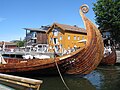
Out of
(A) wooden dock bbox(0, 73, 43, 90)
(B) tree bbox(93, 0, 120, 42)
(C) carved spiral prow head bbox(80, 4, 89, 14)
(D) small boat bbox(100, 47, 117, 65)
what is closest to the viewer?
(A) wooden dock bbox(0, 73, 43, 90)

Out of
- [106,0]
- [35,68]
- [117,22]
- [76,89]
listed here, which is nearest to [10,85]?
[76,89]

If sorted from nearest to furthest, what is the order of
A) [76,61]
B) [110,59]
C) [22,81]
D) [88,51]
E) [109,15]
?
1. [22,81]
2. [88,51]
3. [76,61]
4. [110,59]
5. [109,15]

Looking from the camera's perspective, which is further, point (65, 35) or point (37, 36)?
point (37, 36)

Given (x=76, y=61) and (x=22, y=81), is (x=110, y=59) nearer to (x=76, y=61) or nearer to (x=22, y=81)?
(x=76, y=61)

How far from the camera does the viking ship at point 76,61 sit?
1590cm

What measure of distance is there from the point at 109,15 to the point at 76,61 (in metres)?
26.7

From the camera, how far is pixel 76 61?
1633cm

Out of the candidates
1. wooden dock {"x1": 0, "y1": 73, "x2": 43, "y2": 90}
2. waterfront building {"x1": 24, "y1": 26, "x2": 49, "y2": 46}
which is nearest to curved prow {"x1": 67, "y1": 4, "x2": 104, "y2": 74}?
wooden dock {"x1": 0, "y1": 73, "x2": 43, "y2": 90}

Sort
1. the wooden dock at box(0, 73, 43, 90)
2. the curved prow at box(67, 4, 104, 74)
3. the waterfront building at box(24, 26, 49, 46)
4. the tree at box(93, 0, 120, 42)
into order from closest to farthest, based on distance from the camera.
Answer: the wooden dock at box(0, 73, 43, 90)
the curved prow at box(67, 4, 104, 74)
the tree at box(93, 0, 120, 42)
the waterfront building at box(24, 26, 49, 46)

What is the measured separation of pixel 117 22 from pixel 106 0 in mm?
6236

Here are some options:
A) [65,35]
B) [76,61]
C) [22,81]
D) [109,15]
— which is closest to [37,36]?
[65,35]

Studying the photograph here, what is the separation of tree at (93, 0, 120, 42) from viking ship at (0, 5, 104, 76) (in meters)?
24.1

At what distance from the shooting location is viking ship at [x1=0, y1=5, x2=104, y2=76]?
52.2ft

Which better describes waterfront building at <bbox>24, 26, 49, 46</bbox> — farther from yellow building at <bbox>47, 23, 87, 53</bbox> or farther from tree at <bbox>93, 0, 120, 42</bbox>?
tree at <bbox>93, 0, 120, 42</bbox>
